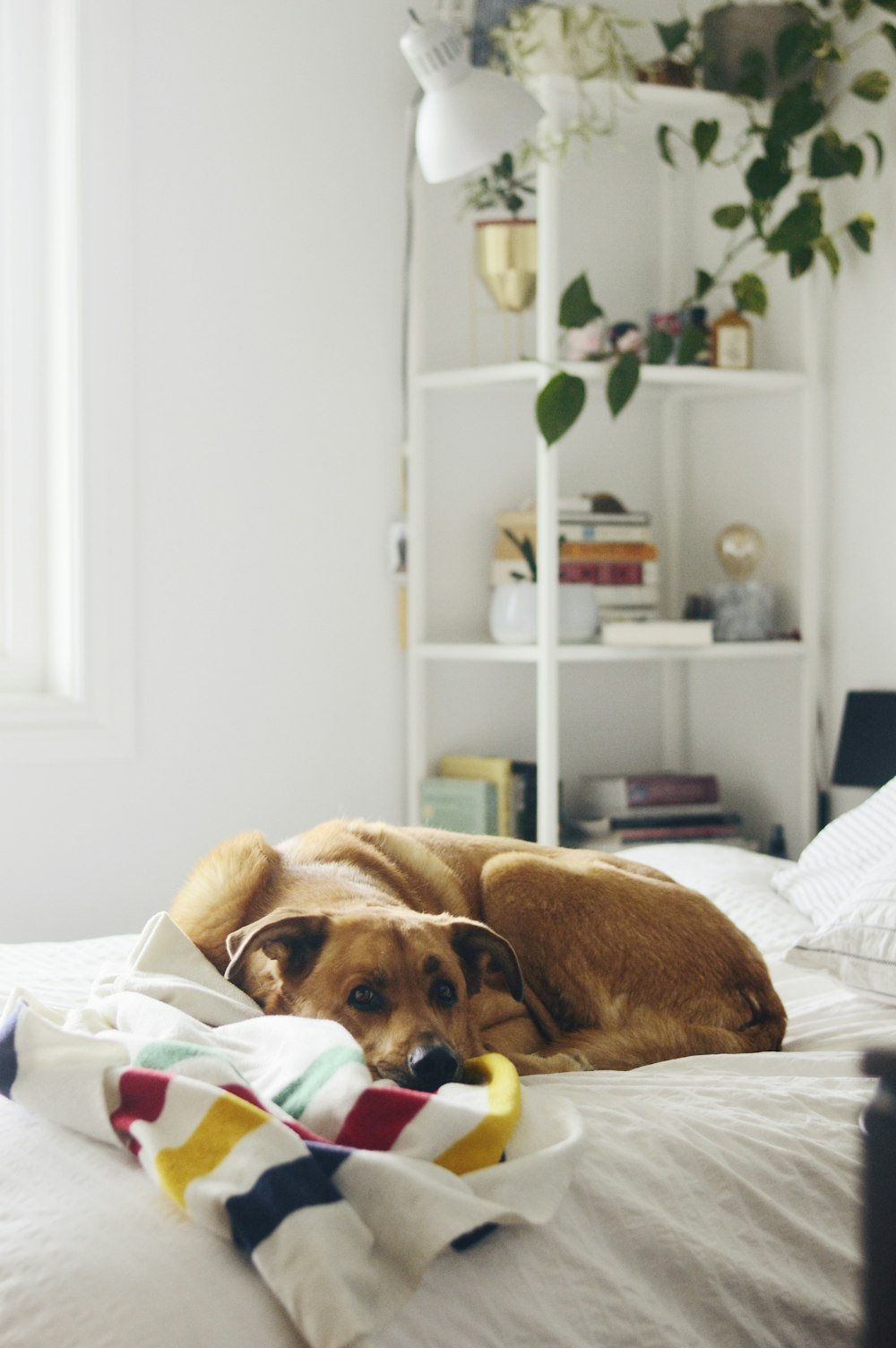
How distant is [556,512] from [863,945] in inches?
57.2

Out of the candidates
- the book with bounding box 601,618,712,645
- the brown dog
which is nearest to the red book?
the book with bounding box 601,618,712,645

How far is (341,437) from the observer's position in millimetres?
3004

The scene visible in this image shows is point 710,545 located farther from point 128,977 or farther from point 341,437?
point 128,977

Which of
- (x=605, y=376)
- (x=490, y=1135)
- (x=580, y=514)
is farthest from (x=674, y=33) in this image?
(x=490, y=1135)

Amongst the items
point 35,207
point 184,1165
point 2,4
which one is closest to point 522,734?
point 35,207

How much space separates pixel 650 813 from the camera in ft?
9.83

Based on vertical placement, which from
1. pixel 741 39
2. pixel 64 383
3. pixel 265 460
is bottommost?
pixel 265 460

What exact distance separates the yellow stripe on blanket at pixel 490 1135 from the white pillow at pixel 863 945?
0.63 metres

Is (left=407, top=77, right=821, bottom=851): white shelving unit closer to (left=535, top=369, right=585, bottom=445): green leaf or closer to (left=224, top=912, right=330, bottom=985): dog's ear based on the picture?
(left=535, top=369, right=585, bottom=445): green leaf

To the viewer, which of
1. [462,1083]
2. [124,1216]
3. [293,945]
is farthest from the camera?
[293,945]

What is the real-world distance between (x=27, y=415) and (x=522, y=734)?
1.31 metres

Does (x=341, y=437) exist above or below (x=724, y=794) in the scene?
above

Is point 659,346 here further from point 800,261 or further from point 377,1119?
point 377,1119

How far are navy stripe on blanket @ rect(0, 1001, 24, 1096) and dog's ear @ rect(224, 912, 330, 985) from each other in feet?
0.71
